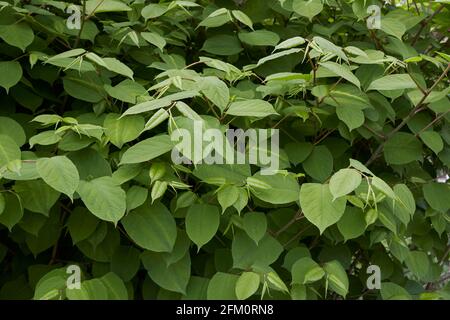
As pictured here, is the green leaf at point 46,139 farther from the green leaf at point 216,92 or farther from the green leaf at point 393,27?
the green leaf at point 393,27

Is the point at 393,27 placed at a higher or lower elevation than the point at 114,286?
higher

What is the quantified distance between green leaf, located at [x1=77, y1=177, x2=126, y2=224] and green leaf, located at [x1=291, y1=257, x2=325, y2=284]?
1.17ft

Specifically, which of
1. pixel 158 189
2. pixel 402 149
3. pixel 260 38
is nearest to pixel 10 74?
pixel 158 189

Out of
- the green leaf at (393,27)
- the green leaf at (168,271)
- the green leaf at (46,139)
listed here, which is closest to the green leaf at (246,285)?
the green leaf at (168,271)

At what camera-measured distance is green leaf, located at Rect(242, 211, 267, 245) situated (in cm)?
112

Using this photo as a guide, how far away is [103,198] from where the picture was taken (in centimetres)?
101

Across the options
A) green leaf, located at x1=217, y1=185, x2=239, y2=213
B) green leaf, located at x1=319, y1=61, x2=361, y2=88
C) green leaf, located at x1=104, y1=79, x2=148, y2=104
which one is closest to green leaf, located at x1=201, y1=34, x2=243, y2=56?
green leaf, located at x1=104, y1=79, x2=148, y2=104

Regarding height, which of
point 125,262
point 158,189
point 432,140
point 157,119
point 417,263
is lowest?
point 417,263

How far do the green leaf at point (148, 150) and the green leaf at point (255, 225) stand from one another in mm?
225

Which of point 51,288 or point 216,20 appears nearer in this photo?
point 51,288

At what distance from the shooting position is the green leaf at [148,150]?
3.40 ft

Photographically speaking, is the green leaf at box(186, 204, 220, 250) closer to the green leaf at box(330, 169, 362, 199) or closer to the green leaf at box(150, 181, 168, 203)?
the green leaf at box(150, 181, 168, 203)

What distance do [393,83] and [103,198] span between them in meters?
0.63

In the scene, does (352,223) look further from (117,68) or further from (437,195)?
(117,68)
